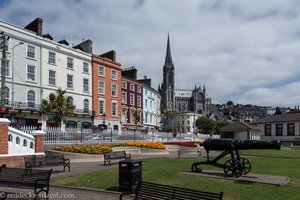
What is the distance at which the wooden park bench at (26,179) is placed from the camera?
9597 mm

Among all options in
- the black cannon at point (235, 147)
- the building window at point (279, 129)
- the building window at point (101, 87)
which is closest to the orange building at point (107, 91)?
the building window at point (101, 87)

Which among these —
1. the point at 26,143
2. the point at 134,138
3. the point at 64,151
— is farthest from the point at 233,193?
the point at 134,138

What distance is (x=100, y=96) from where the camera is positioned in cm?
5088

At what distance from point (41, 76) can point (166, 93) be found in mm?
146842

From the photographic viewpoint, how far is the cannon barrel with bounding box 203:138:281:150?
13289mm

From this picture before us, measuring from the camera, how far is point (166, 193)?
7.88 meters

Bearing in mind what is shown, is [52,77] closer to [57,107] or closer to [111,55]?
[57,107]

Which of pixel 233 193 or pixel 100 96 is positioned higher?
pixel 100 96

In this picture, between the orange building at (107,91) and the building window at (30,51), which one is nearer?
the building window at (30,51)

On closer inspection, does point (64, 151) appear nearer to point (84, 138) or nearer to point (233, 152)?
point (84, 138)

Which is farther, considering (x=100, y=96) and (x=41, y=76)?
(x=100, y=96)

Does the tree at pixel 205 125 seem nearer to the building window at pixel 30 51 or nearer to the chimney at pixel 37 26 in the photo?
the chimney at pixel 37 26

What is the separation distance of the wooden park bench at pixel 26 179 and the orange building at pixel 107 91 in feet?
123

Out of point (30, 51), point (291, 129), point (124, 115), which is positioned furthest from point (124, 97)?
point (291, 129)
